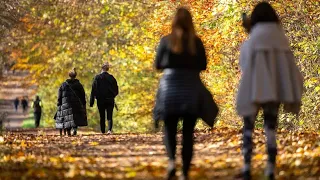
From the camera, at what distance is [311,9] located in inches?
812

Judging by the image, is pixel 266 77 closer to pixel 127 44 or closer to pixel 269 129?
pixel 269 129

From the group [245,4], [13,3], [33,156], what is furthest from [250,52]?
[13,3]

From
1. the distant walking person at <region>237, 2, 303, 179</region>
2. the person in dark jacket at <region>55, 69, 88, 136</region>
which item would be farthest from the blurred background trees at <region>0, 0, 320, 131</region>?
the distant walking person at <region>237, 2, 303, 179</region>

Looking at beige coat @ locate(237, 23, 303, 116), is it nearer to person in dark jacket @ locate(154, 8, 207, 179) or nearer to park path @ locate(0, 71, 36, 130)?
person in dark jacket @ locate(154, 8, 207, 179)

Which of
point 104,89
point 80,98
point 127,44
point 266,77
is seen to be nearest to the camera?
point 266,77

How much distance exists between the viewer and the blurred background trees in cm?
2150

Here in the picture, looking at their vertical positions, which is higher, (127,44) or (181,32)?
(127,44)

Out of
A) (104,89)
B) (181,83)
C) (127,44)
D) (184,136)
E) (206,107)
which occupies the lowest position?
(184,136)

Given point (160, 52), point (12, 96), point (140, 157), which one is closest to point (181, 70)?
point (160, 52)

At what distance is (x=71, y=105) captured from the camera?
73.0 feet

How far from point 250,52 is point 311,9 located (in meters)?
10.9

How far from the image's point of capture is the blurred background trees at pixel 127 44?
21500 mm

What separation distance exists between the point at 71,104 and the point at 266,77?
12679 millimetres

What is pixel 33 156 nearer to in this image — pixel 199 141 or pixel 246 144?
pixel 199 141
